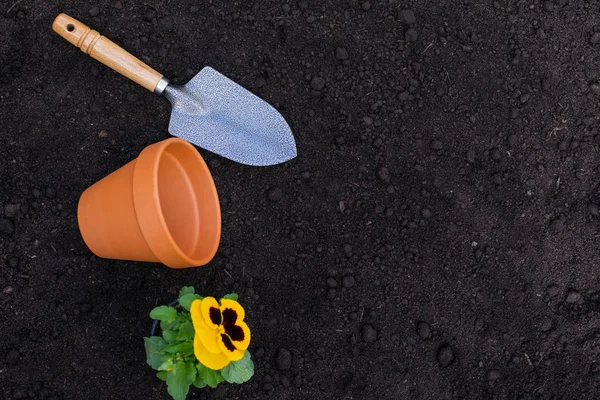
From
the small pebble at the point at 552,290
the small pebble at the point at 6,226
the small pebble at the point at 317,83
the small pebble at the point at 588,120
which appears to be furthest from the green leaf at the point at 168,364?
the small pebble at the point at 588,120

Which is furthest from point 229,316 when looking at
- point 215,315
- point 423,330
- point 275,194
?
point 423,330

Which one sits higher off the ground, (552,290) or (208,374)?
(552,290)

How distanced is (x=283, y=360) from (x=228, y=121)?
23.1 inches

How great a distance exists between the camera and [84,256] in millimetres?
1639

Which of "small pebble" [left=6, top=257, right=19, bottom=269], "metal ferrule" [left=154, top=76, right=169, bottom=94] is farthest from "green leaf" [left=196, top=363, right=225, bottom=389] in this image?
"metal ferrule" [left=154, top=76, right=169, bottom=94]

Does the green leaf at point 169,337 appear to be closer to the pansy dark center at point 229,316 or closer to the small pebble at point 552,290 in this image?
the pansy dark center at point 229,316

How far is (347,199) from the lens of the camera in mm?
1739

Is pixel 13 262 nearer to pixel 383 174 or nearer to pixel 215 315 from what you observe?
pixel 215 315

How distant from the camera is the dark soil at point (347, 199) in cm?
164

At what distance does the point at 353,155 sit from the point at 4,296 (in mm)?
895

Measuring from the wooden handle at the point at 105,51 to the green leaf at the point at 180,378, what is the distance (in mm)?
641

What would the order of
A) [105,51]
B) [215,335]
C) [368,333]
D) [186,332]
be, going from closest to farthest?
[215,335]
[186,332]
[105,51]
[368,333]

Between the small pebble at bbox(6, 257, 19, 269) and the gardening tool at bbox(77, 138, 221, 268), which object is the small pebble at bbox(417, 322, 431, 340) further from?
the small pebble at bbox(6, 257, 19, 269)

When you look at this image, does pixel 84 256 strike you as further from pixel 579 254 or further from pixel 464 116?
pixel 579 254
